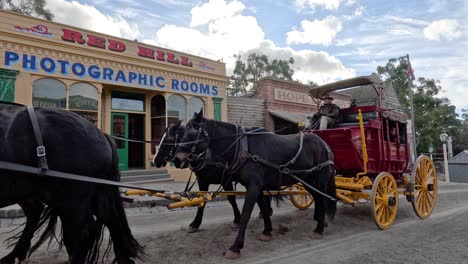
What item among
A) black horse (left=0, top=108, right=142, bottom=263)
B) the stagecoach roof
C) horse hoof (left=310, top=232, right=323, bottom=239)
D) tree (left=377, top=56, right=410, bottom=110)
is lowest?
horse hoof (left=310, top=232, right=323, bottom=239)

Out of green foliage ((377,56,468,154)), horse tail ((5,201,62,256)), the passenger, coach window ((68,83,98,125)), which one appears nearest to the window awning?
the passenger

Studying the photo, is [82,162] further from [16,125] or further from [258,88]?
[258,88]

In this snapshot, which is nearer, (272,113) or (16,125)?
(16,125)

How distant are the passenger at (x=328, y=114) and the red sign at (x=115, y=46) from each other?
787 cm

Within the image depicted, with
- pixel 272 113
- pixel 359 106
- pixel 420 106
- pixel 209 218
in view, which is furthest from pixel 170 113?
pixel 420 106

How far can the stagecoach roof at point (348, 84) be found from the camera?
6.09 meters

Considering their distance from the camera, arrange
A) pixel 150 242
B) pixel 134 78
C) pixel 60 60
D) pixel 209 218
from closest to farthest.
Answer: pixel 150 242 < pixel 209 218 < pixel 60 60 < pixel 134 78

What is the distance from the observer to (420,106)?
113ft

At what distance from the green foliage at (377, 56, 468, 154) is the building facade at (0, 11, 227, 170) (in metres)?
25.7

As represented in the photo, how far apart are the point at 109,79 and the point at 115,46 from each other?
4.22 feet

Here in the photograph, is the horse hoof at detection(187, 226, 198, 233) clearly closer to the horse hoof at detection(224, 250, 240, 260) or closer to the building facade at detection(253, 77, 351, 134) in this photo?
the horse hoof at detection(224, 250, 240, 260)

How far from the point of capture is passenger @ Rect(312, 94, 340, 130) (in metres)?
6.37

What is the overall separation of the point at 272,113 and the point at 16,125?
46.2ft

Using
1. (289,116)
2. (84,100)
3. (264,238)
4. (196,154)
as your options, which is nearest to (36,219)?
(196,154)
